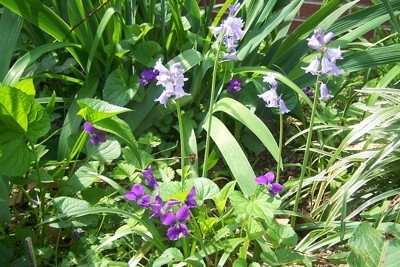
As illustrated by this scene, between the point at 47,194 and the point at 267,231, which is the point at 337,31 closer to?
the point at 267,231

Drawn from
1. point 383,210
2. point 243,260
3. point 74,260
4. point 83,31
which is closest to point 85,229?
point 74,260

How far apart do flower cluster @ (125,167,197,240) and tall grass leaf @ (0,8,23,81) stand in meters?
0.70

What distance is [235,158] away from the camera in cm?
200

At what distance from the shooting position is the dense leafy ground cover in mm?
1724

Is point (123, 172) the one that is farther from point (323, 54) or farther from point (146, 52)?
point (323, 54)

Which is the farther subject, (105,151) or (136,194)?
(105,151)

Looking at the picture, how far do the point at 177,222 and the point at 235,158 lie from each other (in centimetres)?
41

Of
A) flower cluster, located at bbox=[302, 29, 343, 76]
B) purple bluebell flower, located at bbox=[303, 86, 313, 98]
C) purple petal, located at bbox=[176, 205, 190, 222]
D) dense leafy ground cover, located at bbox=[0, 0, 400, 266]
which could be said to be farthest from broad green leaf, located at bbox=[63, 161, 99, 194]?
purple bluebell flower, located at bbox=[303, 86, 313, 98]

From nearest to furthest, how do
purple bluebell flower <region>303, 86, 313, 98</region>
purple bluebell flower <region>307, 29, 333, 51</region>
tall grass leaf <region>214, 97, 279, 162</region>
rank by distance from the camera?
purple bluebell flower <region>307, 29, 333, 51</region> < tall grass leaf <region>214, 97, 279, 162</region> < purple bluebell flower <region>303, 86, 313, 98</region>

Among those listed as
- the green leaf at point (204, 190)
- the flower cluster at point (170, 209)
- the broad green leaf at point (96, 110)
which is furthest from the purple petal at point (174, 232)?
the broad green leaf at point (96, 110)

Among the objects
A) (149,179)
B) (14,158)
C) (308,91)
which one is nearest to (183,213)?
(149,179)

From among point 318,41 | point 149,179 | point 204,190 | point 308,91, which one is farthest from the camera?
point 308,91

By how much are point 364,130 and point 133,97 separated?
2.77ft

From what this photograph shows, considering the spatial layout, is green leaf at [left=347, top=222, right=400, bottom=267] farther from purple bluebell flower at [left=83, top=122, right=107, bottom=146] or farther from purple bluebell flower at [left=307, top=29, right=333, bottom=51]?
purple bluebell flower at [left=83, top=122, right=107, bottom=146]
